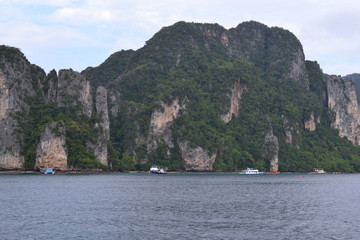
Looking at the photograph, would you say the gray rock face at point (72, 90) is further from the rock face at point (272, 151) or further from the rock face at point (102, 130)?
the rock face at point (272, 151)

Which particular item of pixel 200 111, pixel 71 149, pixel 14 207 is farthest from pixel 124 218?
pixel 200 111

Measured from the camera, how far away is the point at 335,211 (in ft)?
194

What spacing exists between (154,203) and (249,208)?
12516 mm

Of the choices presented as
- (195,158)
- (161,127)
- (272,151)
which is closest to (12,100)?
(161,127)

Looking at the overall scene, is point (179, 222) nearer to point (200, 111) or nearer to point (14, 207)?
point (14, 207)

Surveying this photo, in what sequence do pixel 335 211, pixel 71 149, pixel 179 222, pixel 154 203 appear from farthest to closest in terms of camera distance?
1. pixel 71 149
2. pixel 154 203
3. pixel 335 211
4. pixel 179 222

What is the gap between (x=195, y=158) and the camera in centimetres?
17612

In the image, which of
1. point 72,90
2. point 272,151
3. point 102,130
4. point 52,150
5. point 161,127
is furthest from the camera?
point 272,151

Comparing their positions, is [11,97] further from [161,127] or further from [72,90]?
[161,127]

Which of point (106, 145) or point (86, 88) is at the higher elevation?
point (86, 88)

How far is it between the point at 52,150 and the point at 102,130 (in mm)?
26724

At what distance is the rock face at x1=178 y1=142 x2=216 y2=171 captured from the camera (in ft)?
578

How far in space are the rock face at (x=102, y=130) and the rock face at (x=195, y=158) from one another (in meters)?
28.0

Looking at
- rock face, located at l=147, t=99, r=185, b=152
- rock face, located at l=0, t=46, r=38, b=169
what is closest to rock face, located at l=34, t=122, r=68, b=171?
rock face, located at l=0, t=46, r=38, b=169
